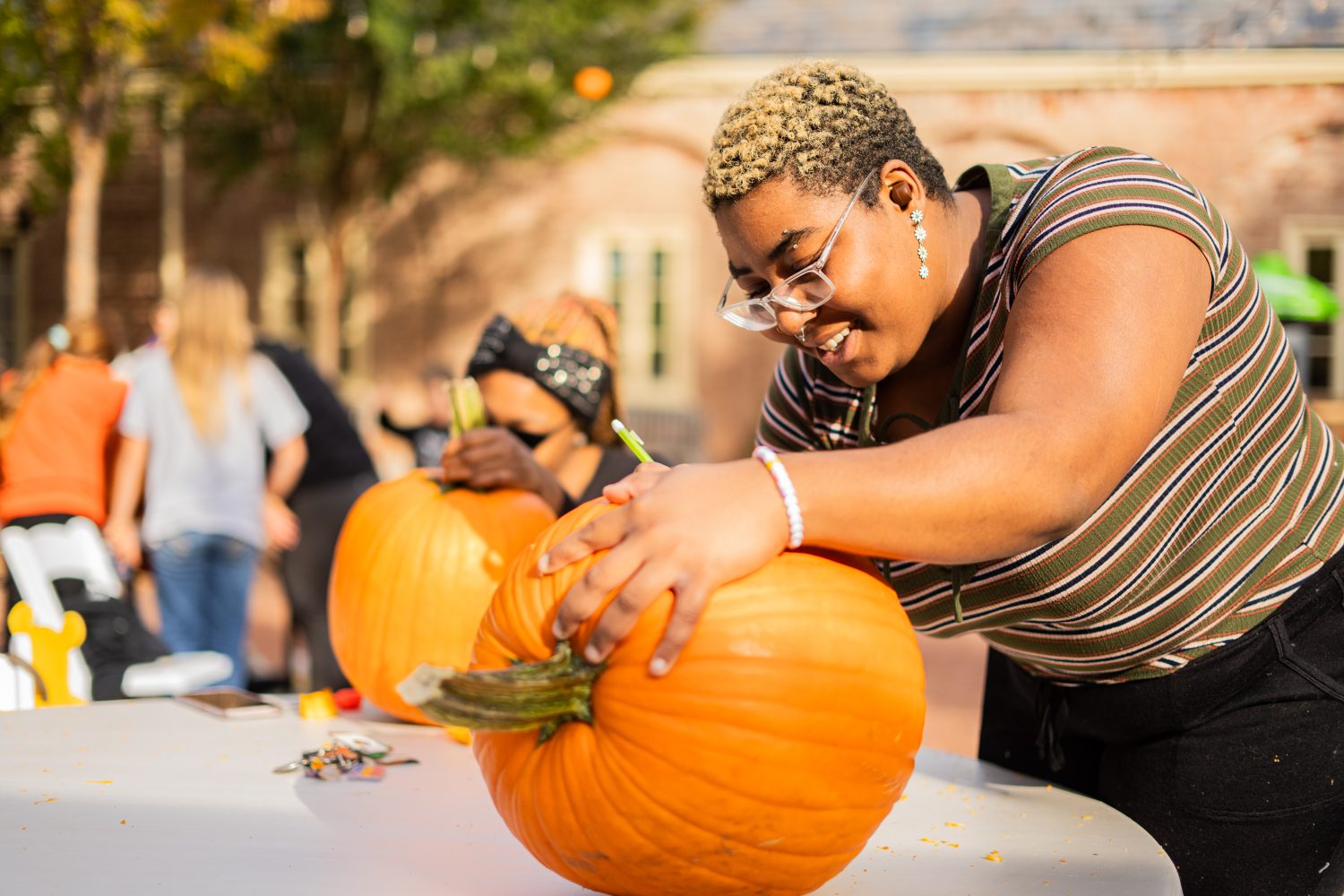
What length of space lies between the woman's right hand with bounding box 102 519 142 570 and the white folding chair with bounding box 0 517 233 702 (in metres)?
0.24

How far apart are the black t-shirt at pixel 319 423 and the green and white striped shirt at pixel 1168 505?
4.55 meters

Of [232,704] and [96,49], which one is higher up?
[96,49]

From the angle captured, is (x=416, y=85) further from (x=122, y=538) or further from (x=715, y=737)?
(x=715, y=737)

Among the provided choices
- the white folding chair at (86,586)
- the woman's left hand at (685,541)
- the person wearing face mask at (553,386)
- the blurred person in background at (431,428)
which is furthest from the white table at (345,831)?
the blurred person in background at (431,428)

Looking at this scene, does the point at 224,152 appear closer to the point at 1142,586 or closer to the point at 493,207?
the point at 493,207

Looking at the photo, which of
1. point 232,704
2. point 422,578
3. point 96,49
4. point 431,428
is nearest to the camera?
point 422,578

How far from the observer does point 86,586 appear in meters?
4.97

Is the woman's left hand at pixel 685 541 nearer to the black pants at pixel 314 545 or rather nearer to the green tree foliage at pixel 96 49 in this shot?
the black pants at pixel 314 545

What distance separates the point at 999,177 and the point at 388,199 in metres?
14.2

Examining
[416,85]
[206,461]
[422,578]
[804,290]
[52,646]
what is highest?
[416,85]

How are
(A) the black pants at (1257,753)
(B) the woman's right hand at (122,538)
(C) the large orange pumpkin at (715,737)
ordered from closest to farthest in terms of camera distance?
(C) the large orange pumpkin at (715,737)
(A) the black pants at (1257,753)
(B) the woman's right hand at (122,538)

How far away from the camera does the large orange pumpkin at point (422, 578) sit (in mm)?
2281

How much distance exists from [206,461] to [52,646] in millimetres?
1626

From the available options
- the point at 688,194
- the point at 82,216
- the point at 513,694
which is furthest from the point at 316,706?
the point at 688,194
